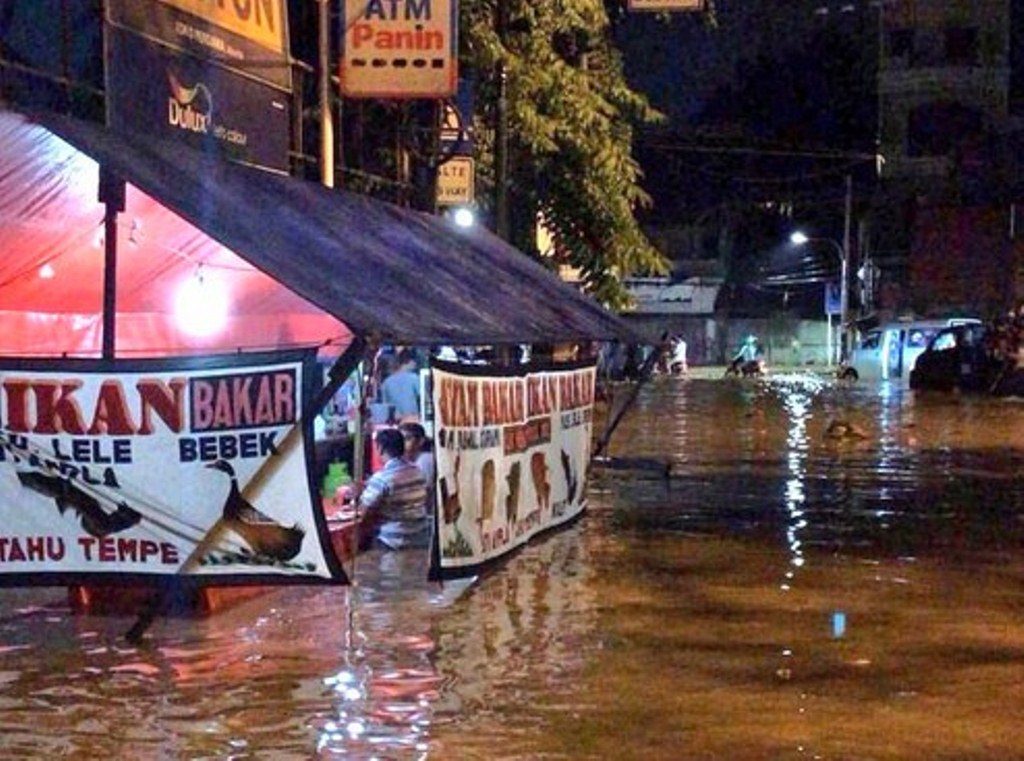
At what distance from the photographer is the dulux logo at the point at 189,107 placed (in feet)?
41.2

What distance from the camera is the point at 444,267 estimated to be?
12.8 meters

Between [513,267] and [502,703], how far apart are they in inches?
258

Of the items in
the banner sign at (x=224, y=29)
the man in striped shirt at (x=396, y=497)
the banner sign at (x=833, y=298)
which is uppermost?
the banner sign at (x=224, y=29)

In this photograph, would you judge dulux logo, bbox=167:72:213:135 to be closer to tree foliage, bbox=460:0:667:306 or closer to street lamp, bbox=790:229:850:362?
tree foliage, bbox=460:0:667:306

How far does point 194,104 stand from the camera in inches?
511

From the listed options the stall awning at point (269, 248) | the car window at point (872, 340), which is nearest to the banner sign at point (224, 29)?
the stall awning at point (269, 248)

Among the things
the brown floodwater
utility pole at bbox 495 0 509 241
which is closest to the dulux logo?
the brown floodwater

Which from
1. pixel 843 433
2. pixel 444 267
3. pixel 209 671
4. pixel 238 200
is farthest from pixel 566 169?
pixel 209 671

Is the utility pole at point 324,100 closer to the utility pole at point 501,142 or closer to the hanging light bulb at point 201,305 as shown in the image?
the hanging light bulb at point 201,305

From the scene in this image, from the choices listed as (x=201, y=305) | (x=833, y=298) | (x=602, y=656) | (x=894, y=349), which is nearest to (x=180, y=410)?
(x=602, y=656)

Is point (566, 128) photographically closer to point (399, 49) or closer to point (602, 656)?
point (399, 49)

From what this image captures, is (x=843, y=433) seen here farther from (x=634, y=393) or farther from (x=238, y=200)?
(x=238, y=200)

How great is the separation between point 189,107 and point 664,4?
17.8 feet

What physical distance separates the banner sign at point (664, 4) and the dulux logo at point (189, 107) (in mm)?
4946
